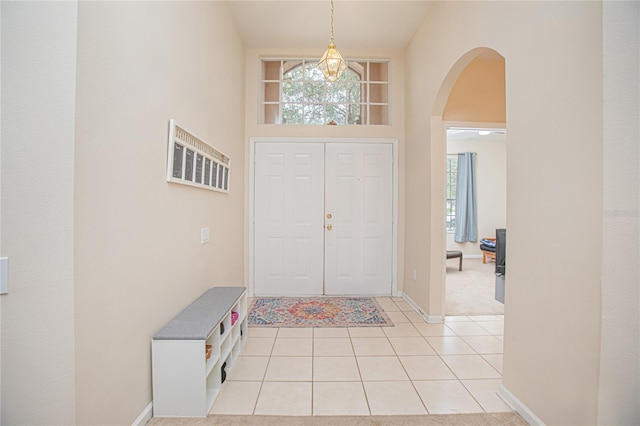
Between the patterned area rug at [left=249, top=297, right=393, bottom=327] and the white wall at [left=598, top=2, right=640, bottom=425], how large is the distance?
187 cm

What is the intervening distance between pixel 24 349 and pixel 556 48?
2607 mm

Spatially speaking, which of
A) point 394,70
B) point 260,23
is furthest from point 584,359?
point 260,23

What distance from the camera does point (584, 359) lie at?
122cm

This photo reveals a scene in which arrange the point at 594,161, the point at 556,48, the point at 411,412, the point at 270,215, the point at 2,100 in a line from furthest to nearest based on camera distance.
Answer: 1. the point at 270,215
2. the point at 411,412
3. the point at 556,48
4. the point at 594,161
5. the point at 2,100

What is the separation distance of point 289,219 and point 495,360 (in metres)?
2.61

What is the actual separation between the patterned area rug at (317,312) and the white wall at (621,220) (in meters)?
1.87

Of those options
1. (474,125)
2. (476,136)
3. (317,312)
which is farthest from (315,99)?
(476,136)

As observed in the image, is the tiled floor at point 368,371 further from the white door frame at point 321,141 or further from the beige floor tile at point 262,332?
the white door frame at point 321,141

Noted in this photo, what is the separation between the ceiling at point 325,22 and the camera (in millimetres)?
2877

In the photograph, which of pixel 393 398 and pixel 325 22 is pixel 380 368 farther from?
pixel 325 22

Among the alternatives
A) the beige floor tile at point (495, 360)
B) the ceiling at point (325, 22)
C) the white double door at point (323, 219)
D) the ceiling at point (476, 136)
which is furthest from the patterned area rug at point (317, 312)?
the ceiling at point (476, 136)

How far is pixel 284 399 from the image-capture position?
5.72 ft

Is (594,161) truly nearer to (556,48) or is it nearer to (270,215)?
(556,48)

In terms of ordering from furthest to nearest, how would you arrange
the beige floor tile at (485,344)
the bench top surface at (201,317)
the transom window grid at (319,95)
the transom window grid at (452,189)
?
the transom window grid at (452,189)
the transom window grid at (319,95)
the beige floor tile at (485,344)
the bench top surface at (201,317)
